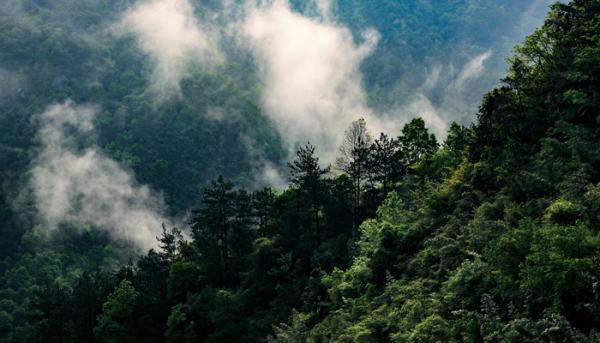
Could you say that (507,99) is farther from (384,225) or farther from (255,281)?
(255,281)

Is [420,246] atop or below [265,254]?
below

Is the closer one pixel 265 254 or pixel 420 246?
pixel 420 246

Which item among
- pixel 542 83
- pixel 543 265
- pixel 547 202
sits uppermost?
pixel 542 83

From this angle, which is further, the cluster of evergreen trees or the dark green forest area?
the cluster of evergreen trees

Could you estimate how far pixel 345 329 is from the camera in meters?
38.5

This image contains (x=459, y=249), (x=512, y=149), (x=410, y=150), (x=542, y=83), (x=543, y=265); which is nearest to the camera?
(x=543, y=265)

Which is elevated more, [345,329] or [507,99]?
[507,99]

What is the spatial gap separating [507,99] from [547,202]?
18.7 m

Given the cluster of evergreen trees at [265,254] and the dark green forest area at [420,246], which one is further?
the cluster of evergreen trees at [265,254]

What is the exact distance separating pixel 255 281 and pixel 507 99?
3200 cm

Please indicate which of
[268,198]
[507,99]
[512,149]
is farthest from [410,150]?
[512,149]

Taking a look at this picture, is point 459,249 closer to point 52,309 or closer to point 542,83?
point 542,83

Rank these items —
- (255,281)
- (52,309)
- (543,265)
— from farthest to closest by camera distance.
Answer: (52,309)
(255,281)
(543,265)

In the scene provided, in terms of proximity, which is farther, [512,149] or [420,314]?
[512,149]
